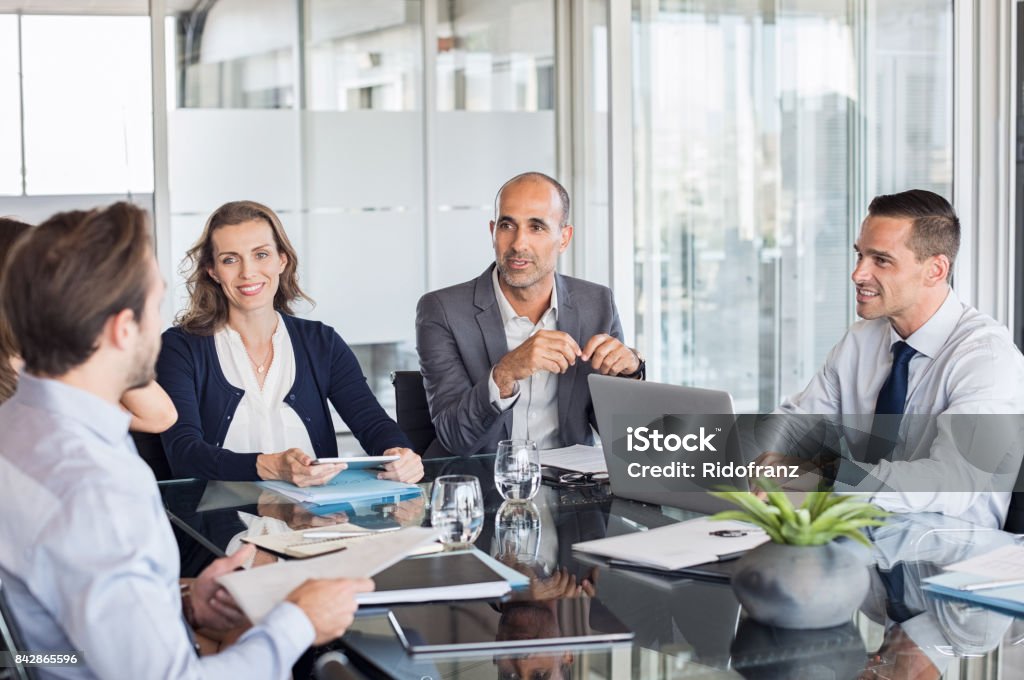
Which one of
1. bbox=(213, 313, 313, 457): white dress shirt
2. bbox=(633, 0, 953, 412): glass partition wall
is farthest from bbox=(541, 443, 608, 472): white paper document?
bbox=(633, 0, 953, 412): glass partition wall

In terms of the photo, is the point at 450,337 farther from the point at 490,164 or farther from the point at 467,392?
the point at 490,164

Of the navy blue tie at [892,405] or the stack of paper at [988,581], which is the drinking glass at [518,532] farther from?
the navy blue tie at [892,405]

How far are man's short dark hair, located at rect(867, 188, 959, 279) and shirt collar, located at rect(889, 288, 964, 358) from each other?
131 mm

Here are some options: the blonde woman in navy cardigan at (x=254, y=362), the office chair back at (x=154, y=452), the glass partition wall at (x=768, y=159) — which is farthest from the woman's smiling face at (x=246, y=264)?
the glass partition wall at (x=768, y=159)

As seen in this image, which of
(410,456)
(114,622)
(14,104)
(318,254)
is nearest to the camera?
(114,622)

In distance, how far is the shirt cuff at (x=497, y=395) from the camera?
2.89 meters

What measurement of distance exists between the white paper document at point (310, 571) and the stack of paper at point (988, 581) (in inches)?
28.9

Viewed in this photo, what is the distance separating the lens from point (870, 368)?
113 inches

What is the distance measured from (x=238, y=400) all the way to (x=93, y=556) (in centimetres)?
174

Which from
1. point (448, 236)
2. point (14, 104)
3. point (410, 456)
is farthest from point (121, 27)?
point (410, 456)

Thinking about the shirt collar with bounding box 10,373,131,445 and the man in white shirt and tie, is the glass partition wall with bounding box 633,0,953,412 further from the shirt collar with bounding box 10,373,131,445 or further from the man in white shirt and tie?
the shirt collar with bounding box 10,373,131,445

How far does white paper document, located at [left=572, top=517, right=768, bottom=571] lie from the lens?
177 centimetres

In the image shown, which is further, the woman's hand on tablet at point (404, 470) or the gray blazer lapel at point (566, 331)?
the gray blazer lapel at point (566, 331)

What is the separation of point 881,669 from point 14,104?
448cm
